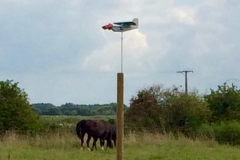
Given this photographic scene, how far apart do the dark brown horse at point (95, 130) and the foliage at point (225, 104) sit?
376 inches

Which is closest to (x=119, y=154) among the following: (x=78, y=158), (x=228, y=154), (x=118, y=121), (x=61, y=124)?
(x=118, y=121)

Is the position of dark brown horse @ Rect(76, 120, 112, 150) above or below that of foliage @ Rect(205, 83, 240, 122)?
below

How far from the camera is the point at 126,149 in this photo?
19391 millimetres

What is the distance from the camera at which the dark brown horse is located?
20562mm

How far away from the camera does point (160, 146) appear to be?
2102 cm

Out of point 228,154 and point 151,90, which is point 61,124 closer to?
point 151,90

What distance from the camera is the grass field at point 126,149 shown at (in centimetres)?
1639

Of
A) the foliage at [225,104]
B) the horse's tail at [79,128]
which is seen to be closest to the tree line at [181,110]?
the foliage at [225,104]

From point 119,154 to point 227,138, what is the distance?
17276mm

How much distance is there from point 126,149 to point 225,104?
11.4 meters

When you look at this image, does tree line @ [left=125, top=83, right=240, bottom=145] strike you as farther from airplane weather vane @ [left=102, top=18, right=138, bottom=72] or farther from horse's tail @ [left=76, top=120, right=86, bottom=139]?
airplane weather vane @ [left=102, top=18, right=138, bottom=72]

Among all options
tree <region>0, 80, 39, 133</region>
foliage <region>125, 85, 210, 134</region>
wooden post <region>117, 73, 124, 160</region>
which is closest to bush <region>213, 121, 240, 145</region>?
foliage <region>125, 85, 210, 134</region>

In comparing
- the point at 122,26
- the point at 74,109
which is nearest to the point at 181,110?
the point at 74,109

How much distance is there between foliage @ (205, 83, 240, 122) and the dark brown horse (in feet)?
31.3
